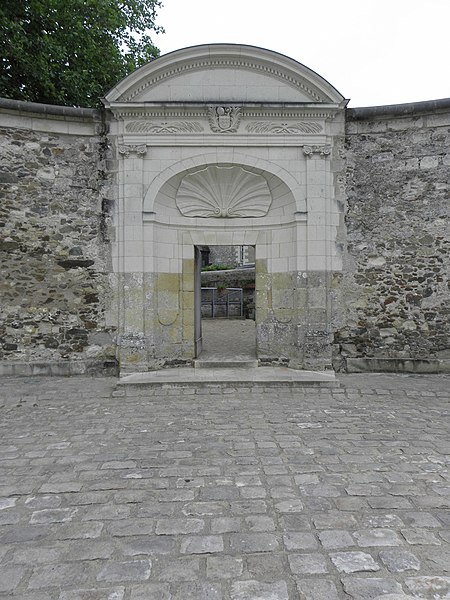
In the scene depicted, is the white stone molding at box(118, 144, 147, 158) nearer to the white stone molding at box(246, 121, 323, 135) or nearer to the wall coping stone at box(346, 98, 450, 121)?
the white stone molding at box(246, 121, 323, 135)

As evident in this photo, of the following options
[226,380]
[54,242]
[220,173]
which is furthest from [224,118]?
[226,380]

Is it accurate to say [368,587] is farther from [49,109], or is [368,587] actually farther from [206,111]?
[49,109]

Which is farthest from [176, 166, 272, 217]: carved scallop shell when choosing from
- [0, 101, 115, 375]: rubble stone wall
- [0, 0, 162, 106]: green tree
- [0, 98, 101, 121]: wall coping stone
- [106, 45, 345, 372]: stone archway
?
[0, 0, 162, 106]: green tree

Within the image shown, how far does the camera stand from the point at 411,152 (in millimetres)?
6957

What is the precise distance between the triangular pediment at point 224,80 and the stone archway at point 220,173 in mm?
16

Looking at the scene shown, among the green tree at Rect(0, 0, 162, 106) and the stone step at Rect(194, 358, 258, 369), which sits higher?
the green tree at Rect(0, 0, 162, 106)

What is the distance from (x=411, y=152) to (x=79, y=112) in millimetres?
5588

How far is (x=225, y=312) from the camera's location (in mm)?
16203

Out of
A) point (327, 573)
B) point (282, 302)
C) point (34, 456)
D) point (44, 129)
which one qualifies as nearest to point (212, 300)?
point (282, 302)

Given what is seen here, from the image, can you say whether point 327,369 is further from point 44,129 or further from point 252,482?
point 44,129

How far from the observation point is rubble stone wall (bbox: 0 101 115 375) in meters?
6.75

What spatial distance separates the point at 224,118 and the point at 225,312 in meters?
10.0

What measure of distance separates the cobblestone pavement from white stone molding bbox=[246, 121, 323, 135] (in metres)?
4.45

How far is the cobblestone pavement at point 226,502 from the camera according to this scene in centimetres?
212
